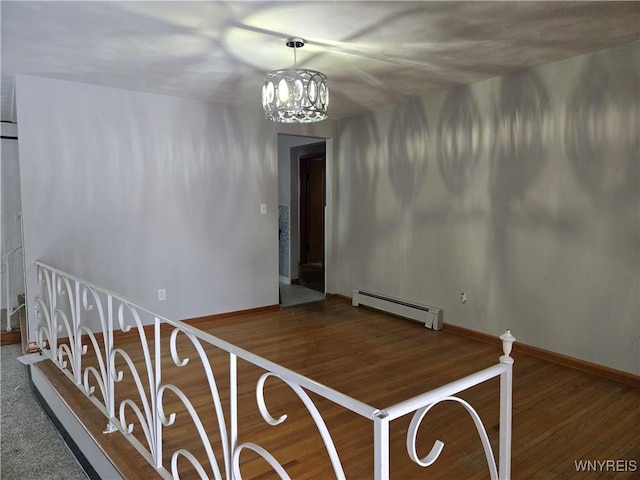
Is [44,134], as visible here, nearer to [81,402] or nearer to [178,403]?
[81,402]

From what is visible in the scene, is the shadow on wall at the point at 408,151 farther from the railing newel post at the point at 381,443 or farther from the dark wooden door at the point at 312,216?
the railing newel post at the point at 381,443

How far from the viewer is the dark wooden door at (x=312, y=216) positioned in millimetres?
6441

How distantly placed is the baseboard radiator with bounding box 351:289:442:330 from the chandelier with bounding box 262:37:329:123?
2508mm

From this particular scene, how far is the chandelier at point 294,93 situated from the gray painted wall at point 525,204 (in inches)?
73.8

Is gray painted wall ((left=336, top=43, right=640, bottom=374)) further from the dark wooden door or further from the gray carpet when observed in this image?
the gray carpet

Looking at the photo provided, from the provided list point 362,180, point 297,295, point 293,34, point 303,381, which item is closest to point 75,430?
point 303,381

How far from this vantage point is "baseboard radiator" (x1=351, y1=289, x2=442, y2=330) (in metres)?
4.21

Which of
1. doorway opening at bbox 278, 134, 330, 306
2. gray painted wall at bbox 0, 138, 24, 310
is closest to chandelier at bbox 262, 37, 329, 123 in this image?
doorway opening at bbox 278, 134, 330, 306

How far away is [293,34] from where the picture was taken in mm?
2600

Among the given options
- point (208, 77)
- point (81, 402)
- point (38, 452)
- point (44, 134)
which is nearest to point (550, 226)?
point (208, 77)

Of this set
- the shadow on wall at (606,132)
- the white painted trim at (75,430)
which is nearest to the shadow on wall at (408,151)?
the shadow on wall at (606,132)

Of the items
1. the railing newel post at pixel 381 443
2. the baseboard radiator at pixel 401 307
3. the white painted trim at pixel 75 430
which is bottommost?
the white painted trim at pixel 75 430

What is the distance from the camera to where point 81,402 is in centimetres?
249

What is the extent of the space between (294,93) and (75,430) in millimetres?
2344
